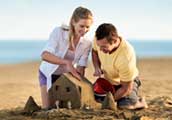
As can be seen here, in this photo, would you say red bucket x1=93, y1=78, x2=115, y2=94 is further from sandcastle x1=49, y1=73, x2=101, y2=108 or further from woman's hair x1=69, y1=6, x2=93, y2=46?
woman's hair x1=69, y1=6, x2=93, y2=46

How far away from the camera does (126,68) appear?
8461mm

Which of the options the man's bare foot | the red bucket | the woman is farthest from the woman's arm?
the man's bare foot

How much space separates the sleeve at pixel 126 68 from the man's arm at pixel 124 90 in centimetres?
9

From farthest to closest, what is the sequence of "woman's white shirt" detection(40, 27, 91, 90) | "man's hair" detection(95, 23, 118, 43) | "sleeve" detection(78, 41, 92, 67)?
"sleeve" detection(78, 41, 92, 67), "woman's white shirt" detection(40, 27, 91, 90), "man's hair" detection(95, 23, 118, 43)

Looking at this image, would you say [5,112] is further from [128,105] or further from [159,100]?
[159,100]

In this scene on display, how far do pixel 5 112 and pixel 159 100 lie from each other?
97.9 inches

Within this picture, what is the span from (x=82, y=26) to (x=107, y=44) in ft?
1.53

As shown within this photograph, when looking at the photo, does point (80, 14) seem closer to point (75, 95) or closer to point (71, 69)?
point (71, 69)

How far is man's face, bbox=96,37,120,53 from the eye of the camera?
8.24 m

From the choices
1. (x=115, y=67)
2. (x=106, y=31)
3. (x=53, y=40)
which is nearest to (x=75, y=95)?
(x=115, y=67)

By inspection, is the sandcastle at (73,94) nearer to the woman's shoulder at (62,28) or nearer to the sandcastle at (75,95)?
the sandcastle at (75,95)

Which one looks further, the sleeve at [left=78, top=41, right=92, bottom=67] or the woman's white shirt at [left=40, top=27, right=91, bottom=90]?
the sleeve at [left=78, top=41, right=92, bottom=67]

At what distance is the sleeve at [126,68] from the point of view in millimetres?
8461

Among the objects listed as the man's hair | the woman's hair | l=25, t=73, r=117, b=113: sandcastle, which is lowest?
l=25, t=73, r=117, b=113: sandcastle
